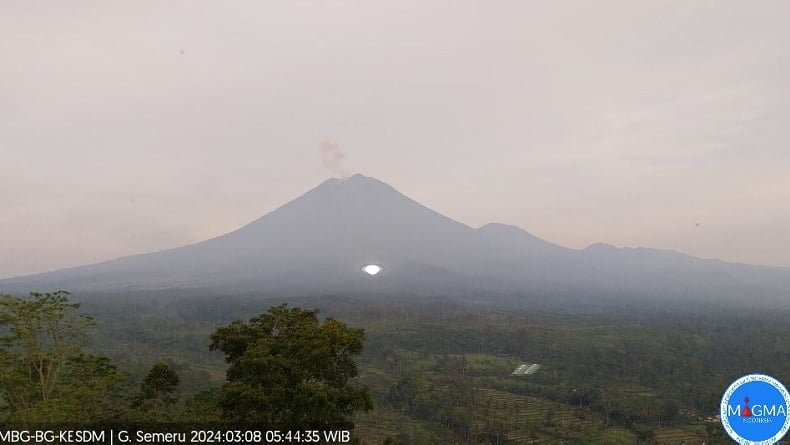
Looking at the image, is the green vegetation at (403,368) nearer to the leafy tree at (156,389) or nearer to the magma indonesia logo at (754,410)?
the leafy tree at (156,389)

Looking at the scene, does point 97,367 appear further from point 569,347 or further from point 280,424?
point 569,347

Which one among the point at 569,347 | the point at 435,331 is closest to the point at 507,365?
the point at 569,347

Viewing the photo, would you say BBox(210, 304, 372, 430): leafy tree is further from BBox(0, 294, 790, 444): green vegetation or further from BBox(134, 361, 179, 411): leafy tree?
BBox(134, 361, 179, 411): leafy tree

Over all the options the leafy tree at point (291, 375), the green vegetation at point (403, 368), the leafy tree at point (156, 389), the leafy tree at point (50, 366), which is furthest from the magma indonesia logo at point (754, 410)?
the leafy tree at point (50, 366)

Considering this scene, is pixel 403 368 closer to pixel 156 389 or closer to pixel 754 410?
pixel 156 389

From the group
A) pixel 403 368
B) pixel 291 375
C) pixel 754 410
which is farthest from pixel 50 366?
pixel 403 368

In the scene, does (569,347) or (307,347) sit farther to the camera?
(569,347)
